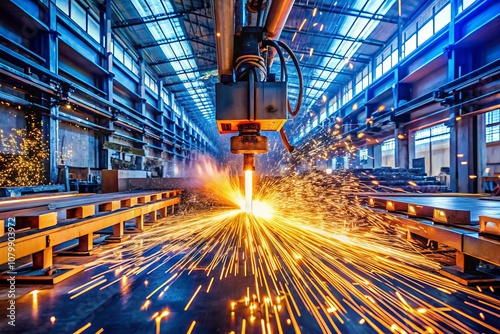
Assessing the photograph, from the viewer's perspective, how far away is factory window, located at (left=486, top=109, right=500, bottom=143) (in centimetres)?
1063

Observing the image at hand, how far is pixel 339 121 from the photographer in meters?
12.9

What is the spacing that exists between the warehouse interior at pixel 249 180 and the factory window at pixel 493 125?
87 mm

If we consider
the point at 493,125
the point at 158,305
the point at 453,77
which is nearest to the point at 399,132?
the point at 453,77

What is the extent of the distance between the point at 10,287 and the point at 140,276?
78cm

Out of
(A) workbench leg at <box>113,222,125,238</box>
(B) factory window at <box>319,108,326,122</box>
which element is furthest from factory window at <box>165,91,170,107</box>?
(A) workbench leg at <box>113,222,125,238</box>

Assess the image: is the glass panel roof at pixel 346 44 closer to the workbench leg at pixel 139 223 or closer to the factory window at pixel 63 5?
the factory window at pixel 63 5

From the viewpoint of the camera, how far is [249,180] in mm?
2676

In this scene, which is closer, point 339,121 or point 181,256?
point 181,256

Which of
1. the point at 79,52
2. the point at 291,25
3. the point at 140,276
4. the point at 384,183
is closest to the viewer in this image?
the point at 140,276

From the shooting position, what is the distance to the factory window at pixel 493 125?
10.6m

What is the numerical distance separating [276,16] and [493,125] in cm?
1370

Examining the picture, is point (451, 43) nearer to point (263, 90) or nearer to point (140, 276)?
point (263, 90)

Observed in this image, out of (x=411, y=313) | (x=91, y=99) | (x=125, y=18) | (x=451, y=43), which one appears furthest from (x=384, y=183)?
(x=125, y=18)

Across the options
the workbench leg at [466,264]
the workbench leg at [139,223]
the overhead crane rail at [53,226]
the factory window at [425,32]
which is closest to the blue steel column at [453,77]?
the factory window at [425,32]
